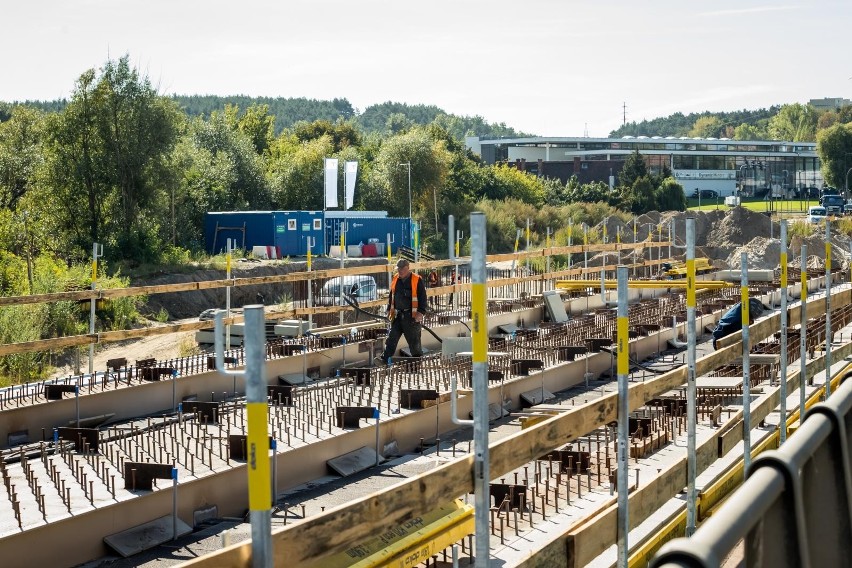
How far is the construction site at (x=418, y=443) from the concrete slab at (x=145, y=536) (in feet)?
0.09

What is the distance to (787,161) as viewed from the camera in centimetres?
11631

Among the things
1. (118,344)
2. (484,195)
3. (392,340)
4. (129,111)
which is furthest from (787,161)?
(392,340)

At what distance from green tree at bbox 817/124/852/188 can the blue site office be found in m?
58.8

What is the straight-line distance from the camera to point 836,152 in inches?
3775

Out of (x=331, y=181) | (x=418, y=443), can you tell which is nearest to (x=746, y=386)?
(x=418, y=443)

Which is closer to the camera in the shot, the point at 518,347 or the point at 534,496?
the point at 534,496

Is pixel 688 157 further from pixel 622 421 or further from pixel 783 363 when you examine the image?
pixel 622 421

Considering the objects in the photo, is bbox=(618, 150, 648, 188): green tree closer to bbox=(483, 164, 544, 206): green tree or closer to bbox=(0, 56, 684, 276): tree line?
bbox=(483, 164, 544, 206): green tree

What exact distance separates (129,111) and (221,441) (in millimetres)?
28460

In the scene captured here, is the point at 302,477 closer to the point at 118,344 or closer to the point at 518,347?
the point at 518,347

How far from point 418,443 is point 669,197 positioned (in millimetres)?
66302

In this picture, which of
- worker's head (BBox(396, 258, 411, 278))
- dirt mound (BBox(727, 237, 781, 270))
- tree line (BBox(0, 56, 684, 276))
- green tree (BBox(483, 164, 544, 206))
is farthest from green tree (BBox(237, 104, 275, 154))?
worker's head (BBox(396, 258, 411, 278))

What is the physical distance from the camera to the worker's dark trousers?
1720 cm

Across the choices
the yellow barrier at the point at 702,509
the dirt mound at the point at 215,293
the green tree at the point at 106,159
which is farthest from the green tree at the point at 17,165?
the yellow barrier at the point at 702,509
